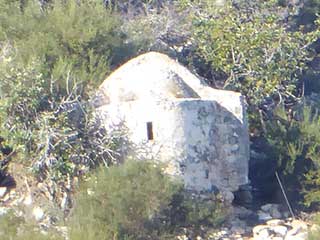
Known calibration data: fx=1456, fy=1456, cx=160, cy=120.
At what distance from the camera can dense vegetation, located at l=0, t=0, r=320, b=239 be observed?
25.4m

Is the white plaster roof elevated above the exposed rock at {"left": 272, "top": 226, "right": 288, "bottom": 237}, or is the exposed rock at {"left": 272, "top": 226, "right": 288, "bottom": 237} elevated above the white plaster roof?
the white plaster roof

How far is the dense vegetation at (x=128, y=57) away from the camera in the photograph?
25.4 meters

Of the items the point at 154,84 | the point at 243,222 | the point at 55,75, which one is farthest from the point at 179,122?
the point at 55,75

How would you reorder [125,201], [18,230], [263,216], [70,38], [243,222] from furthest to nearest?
[70,38], [263,216], [243,222], [125,201], [18,230]

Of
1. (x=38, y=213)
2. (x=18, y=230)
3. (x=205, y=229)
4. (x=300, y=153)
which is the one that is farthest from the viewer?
(x=300, y=153)

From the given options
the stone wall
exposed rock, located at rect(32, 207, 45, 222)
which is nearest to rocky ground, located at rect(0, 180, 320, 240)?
exposed rock, located at rect(32, 207, 45, 222)

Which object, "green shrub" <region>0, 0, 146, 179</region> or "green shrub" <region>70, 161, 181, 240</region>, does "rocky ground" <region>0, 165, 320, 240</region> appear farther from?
"green shrub" <region>70, 161, 181, 240</region>

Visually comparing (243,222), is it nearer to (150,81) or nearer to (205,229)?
(205,229)

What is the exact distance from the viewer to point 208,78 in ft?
98.5

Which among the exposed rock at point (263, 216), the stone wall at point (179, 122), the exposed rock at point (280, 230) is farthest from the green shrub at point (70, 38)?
the exposed rock at point (280, 230)

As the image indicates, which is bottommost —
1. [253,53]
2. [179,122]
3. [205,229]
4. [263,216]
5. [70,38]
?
[263,216]

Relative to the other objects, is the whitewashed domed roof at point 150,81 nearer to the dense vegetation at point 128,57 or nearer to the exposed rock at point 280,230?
the dense vegetation at point 128,57

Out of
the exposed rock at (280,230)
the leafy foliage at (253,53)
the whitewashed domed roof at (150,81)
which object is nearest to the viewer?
the exposed rock at (280,230)

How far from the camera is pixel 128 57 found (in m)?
29.0
